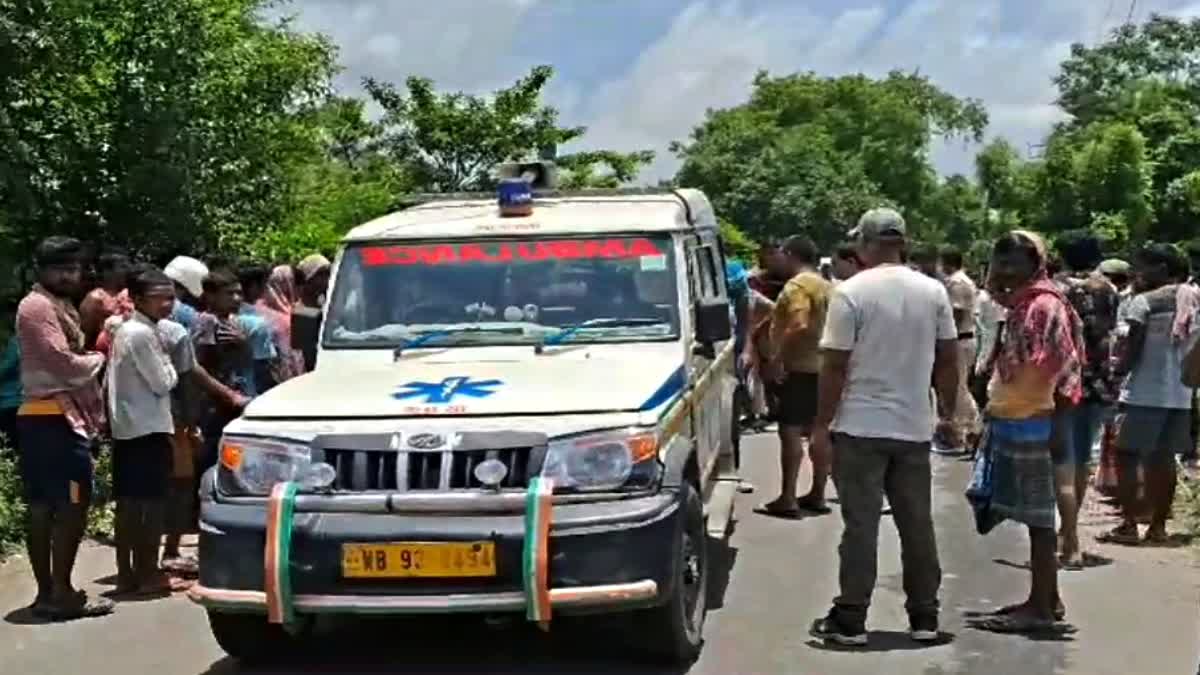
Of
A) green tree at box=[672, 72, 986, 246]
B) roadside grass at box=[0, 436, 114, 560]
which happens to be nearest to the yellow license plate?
roadside grass at box=[0, 436, 114, 560]

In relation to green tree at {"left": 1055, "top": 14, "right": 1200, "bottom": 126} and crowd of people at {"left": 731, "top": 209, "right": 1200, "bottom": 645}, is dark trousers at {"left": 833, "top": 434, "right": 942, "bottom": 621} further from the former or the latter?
green tree at {"left": 1055, "top": 14, "right": 1200, "bottom": 126}

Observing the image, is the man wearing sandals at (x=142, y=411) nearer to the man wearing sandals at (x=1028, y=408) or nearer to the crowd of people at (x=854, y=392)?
the crowd of people at (x=854, y=392)

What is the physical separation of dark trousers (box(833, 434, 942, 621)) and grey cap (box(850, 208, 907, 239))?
0.93 meters

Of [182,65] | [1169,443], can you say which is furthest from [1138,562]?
[182,65]

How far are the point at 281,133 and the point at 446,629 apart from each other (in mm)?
10014

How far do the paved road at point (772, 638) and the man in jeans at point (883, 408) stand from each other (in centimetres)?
28

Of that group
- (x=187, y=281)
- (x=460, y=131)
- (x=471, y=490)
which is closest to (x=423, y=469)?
(x=471, y=490)

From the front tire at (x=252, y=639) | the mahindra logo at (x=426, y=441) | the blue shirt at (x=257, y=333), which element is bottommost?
the front tire at (x=252, y=639)

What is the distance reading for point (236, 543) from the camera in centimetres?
647

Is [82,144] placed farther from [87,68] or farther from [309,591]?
[309,591]

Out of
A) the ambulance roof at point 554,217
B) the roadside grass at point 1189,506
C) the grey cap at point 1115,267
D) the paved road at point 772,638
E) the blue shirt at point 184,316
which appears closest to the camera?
the paved road at point 772,638

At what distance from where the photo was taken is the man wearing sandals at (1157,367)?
31.4 ft

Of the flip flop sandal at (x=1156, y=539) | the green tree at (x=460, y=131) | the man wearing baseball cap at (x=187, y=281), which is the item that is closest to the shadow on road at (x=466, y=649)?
the man wearing baseball cap at (x=187, y=281)

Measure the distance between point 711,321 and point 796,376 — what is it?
3223mm
